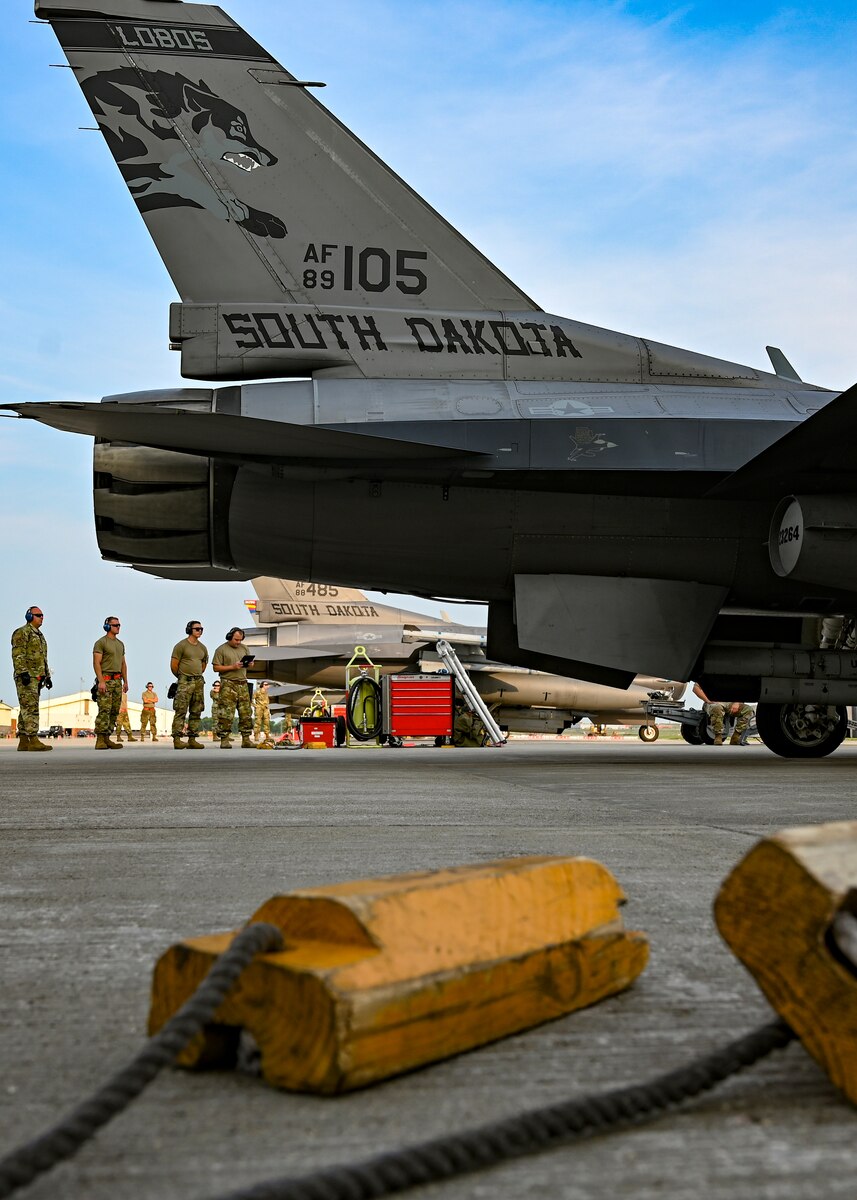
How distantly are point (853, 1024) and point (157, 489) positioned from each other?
6.75 m

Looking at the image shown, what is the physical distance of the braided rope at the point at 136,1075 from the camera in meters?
0.93

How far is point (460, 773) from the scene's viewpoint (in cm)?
746

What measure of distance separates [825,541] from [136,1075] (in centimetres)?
683

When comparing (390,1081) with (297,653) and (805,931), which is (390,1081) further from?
(297,653)

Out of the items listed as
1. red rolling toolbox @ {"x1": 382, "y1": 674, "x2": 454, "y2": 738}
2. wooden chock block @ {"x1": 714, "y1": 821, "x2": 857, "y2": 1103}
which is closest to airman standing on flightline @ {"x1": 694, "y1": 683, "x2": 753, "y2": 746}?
red rolling toolbox @ {"x1": 382, "y1": 674, "x2": 454, "y2": 738}

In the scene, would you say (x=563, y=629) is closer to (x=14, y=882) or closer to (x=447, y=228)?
(x=447, y=228)

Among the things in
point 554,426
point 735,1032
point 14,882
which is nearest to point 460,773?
point 554,426

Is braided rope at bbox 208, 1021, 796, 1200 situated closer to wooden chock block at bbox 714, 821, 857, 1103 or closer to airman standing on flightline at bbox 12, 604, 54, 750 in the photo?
wooden chock block at bbox 714, 821, 857, 1103

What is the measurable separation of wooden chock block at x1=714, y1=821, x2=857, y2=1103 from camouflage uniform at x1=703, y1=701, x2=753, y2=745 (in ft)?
65.1

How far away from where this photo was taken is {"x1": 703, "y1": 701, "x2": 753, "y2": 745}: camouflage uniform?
20.5 metres

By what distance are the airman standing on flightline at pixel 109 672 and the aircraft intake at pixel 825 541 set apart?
27.7ft

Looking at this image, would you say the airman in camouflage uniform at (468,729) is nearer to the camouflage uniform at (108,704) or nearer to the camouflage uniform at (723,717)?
the camouflage uniform at (723,717)

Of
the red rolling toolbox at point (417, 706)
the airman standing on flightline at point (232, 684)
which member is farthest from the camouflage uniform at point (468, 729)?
the airman standing on flightline at point (232, 684)

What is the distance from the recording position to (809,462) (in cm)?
701
